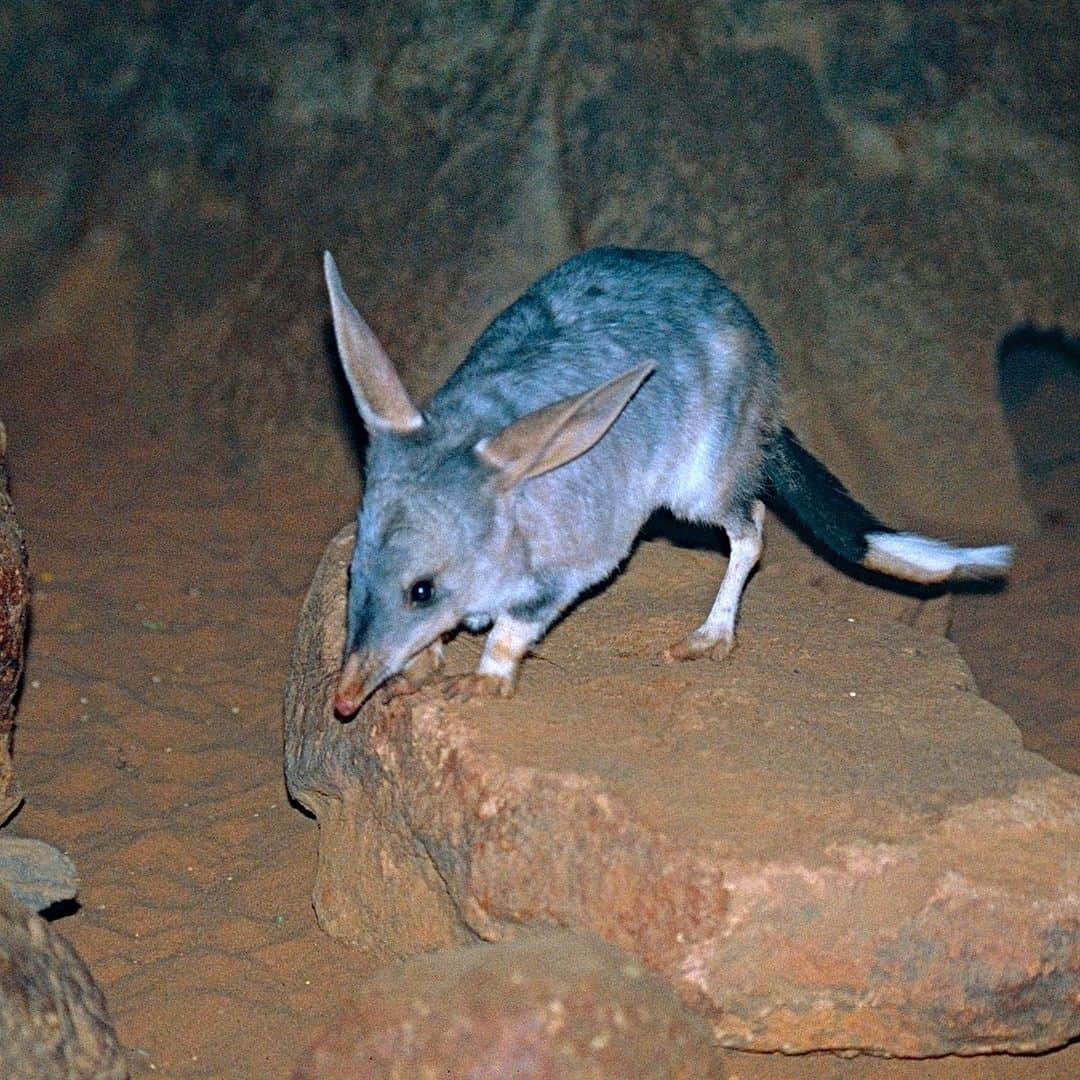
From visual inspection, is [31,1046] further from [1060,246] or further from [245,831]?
[1060,246]

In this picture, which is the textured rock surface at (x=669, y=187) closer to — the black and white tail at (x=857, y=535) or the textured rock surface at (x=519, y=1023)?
the black and white tail at (x=857, y=535)

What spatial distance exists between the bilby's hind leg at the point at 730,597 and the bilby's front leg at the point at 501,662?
60 centimetres

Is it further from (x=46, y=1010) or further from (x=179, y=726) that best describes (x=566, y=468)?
(x=179, y=726)

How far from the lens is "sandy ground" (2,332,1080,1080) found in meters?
3.99

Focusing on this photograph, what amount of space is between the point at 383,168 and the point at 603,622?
10.9 feet

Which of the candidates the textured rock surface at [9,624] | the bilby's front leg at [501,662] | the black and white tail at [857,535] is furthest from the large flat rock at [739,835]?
the textured rock surface at [9,624]

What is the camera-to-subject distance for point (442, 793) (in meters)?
3.86

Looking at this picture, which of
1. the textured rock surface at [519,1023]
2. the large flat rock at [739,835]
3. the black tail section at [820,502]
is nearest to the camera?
the textured rock surface at [519,1023]

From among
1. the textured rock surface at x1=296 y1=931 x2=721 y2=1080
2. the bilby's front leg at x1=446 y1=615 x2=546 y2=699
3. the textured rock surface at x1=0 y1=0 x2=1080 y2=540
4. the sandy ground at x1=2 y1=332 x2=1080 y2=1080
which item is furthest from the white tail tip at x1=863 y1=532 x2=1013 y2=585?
the textured rock surface at x1=296 y1=931 x2=721 y2=1080

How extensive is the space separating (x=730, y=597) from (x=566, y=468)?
2.93 feet

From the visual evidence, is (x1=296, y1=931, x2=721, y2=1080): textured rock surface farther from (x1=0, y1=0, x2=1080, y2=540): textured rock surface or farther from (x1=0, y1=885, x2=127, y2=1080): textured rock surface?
(x1=0, y1=0, x2=1080, y2=540): textured rock surface

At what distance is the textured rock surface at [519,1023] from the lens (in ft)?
10.1

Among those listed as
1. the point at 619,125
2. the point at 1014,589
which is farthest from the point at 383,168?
the point at 1014,589

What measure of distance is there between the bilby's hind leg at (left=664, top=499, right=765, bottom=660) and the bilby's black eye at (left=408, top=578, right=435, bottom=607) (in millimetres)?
1050
